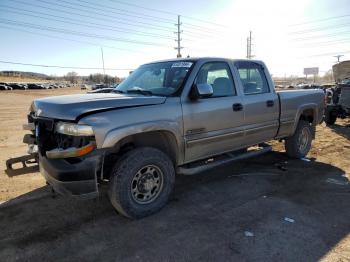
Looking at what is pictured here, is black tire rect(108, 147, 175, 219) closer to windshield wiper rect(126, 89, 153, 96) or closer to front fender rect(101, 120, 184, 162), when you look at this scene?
front fender rect(101, 120, 184, 162)

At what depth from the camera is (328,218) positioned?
3.93 m

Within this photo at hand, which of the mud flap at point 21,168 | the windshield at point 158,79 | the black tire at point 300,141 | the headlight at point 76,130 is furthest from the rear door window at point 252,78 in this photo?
the mud flap at point 21,168

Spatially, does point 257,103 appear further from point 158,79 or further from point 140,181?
point 140,181

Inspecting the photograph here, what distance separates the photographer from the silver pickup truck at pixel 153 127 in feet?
11.2

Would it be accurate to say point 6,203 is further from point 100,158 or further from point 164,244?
point 164,244

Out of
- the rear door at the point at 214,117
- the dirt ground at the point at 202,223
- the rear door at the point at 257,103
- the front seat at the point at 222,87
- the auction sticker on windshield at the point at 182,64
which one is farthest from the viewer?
the rear door at the point at 257,103

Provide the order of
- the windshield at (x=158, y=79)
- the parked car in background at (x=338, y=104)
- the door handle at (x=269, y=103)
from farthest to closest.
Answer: the parked car in background at (x=338, y=104) → the door handle at (x=269, y=103) → the windshield at (x=158, y=79)

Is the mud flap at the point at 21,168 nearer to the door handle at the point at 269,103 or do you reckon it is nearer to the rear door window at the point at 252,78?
the rear door window at the point at 252,78

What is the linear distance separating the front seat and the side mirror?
52 cm

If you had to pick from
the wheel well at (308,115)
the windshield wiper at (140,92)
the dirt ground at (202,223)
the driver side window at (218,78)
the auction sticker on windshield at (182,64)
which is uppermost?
the auction sticker on windshield at (182,64)

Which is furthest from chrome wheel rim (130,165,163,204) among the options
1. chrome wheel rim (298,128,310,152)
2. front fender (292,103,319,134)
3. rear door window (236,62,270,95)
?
chrome wheel rim (298,128,310,152)

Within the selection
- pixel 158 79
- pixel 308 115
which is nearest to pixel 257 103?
pixel 158 79

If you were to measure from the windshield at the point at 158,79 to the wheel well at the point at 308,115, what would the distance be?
3244 millimetres

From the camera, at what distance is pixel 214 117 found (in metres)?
4.54
